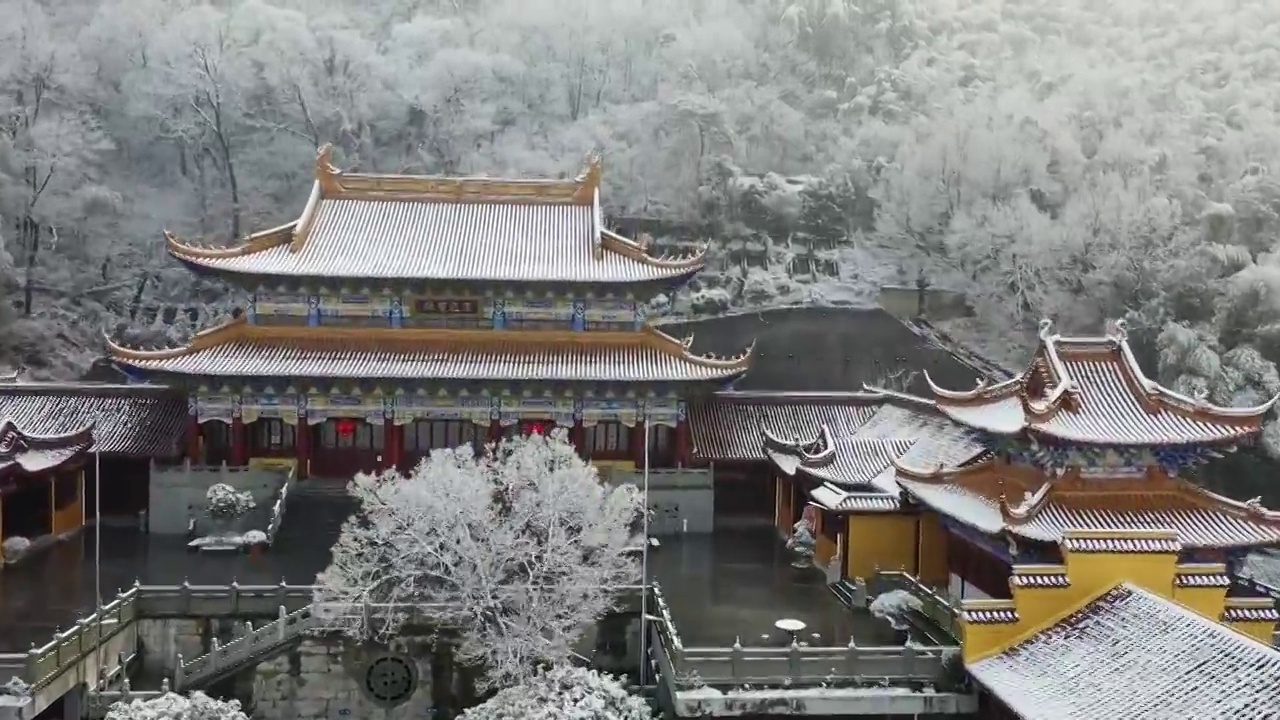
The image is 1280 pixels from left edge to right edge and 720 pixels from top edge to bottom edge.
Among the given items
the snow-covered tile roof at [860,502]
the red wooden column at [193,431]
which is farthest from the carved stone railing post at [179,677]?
the snow-covered tile roof at [860,502]

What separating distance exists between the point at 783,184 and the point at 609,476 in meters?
A: 28.8

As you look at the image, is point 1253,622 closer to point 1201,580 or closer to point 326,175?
point 1201,580

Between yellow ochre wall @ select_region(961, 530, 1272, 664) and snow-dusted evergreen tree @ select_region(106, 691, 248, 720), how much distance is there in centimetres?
1086

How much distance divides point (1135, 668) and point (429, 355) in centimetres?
1901

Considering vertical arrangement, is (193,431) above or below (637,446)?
above

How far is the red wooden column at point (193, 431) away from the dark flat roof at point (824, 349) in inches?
947

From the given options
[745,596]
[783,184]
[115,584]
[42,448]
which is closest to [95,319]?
[42,448]

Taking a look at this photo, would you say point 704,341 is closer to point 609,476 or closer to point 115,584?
point 609,476

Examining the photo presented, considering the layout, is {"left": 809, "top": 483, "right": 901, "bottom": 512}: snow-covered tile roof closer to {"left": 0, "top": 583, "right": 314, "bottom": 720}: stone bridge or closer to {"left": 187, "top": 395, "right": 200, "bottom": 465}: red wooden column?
{"left": 0, "top": 583, "right": 314, "bottom": 720}: stone bridge

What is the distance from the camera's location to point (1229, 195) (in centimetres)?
4906

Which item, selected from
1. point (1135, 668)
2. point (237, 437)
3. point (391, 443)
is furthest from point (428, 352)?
point (1135, 668)

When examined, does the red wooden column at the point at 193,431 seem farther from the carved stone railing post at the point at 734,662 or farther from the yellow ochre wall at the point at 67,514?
the carved stone railing post at the point at 734,662

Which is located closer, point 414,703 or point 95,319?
point 414,703

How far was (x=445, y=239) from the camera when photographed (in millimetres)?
28938
